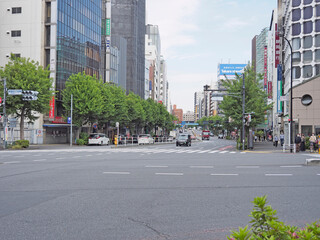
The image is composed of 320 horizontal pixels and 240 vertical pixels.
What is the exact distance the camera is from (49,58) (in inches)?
2266

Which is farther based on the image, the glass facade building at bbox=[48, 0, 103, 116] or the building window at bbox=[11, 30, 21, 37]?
the glass facade building at bbox=[48, 0, 103, 116]

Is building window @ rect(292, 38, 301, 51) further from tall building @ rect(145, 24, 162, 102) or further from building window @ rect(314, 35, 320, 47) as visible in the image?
tall building @ rect(145, 24, 162, 102)

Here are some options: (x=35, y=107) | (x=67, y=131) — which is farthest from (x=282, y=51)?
(x=35, y=107)

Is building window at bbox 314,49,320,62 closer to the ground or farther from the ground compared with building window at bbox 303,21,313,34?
closer to the ground

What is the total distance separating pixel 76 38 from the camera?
62.9m

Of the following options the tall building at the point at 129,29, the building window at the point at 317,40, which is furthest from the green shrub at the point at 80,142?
the tall building at the point at 129,29

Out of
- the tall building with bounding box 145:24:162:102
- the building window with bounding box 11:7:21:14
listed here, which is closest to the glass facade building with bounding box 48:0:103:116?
the building window with bounding box 11:7:21:14

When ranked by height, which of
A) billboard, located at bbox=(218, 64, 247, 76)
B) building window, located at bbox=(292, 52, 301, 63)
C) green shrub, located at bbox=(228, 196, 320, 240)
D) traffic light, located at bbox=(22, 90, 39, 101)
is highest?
billboard, located at bbox=(218, 64, 247, 76)

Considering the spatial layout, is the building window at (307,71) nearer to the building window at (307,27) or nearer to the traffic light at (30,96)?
the building window at (307,27)

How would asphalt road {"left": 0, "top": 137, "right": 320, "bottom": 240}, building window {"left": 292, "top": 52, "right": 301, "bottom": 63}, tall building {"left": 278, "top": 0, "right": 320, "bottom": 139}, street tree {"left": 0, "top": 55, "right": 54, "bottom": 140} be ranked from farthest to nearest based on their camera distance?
building window {"left": 292, "top": 52, "right": 301, "bottom": 63} → tall building {"left": 278, "top": 0, "right": 320, "bottom": 139} → street tree {"left": 0, "top": 55, "right": 54, "bottom": 140} → asphalt road {"left": 0, "top": 137, "right": 320, "bottom": 240}

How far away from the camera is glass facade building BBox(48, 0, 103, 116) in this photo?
2282 inches

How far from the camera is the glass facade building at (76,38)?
190 ft

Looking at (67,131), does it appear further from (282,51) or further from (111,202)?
(111,202)

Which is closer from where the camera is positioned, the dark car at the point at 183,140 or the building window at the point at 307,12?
the dark car at the point at 183,140
